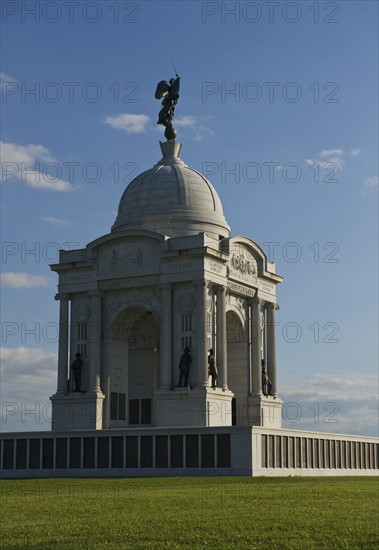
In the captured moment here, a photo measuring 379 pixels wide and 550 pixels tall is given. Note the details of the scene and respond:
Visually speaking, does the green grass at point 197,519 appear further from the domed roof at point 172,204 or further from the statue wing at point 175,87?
the statue wing at point 175,87

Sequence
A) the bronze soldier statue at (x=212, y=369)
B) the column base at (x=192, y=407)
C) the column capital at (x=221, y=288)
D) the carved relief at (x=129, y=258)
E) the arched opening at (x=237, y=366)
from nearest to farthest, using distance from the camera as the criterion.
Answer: the column base at (x=192, y=407) < the bronze soldier statue at (x=212, y=369) < the column capital at (x=221, y=288) < the carved relief at (x=129, y=258) < the arched opening at (x=237, y=366)

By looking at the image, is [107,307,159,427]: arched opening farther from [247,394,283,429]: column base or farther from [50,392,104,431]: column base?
[247,394,283,429]: column base

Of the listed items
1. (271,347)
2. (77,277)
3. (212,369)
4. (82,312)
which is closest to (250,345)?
(271,347)

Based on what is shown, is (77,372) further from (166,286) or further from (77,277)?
(166,286)

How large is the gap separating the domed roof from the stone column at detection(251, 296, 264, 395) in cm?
540

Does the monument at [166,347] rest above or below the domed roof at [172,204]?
below

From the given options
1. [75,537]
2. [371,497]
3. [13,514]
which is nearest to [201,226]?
[371,497]

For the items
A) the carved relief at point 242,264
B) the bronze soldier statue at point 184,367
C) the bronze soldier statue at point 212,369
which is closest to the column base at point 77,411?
the bronze soldier statue at point 184,367

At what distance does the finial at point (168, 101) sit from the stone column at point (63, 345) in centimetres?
1460

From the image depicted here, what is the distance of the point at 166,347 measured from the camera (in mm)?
56719

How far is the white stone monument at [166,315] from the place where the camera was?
5625 cm

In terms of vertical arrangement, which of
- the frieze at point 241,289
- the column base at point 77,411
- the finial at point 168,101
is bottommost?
the column base at point 77,411

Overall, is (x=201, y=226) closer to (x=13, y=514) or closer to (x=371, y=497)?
(x=371, y=497)

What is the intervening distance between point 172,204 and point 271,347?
1226 centimetres
